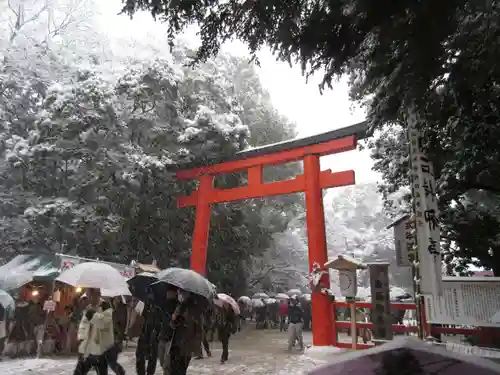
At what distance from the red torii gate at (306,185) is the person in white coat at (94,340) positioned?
618cm

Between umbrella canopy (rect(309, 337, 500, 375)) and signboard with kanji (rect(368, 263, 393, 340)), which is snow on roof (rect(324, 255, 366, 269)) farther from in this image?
umbrella canopy (rect(309, 337, 500, 375))

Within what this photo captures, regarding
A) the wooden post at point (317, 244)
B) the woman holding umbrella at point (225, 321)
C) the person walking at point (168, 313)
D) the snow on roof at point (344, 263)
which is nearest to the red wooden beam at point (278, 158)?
the wooden post at point (317, 244)

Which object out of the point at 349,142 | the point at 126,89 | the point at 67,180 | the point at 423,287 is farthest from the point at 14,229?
the point at 423,287

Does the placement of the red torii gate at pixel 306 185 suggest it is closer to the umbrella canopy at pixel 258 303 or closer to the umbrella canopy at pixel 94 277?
the umbrella canopy at pixel 94 277

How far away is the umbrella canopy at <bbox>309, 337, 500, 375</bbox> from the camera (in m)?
1.36

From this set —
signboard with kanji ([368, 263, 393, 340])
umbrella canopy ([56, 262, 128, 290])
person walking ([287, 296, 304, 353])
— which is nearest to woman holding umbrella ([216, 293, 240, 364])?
person walking ([287, 296, 304, 353])

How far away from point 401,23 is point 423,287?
3962 millimetres

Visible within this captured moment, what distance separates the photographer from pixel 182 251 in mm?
16109

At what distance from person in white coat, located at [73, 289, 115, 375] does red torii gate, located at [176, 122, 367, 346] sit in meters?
6.18

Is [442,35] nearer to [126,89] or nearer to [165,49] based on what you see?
[126,89]

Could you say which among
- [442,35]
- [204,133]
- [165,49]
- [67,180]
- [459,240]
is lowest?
[459,240]

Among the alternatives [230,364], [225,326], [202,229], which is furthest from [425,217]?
[202,229]

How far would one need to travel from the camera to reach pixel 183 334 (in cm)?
519

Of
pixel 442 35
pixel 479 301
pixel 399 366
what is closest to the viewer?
pixel 399 366
